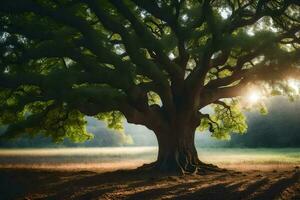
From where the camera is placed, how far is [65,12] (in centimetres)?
1350

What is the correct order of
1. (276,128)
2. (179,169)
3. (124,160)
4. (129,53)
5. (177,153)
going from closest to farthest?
1. (129,53)
2. (179,169)
3. (177,153)
4. (124,160)
5. (276,128)

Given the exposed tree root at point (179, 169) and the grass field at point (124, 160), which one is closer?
the exposed tree root at point (179, 169)

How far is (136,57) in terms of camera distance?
50.0 ft

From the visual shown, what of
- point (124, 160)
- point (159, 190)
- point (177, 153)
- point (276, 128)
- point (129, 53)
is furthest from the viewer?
point (276, 128)

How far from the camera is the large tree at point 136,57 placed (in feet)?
45.6

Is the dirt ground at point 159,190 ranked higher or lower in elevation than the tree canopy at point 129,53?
lower

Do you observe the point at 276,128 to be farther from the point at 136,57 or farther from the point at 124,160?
the point at 136,57

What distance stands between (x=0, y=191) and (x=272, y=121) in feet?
156

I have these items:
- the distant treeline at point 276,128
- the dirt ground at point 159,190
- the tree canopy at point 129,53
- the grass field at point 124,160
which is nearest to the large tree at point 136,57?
the tree canopy at point 129,53

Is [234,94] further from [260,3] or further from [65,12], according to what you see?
[65,12]

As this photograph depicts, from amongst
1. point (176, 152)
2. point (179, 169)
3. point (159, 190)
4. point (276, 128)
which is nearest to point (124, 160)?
point (176, 152)

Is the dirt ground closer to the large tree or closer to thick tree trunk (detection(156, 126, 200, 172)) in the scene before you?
the large tree

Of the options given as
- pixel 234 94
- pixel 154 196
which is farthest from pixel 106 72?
pixel 234 94

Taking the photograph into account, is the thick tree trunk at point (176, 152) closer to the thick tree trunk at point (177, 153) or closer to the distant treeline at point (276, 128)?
the thick tree trunk at point (177, 153)
